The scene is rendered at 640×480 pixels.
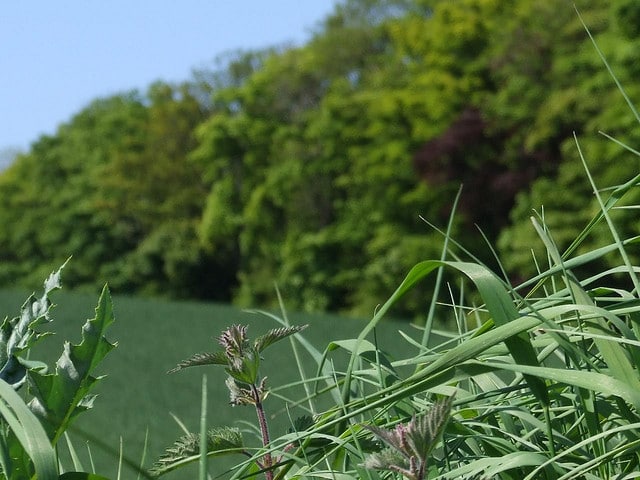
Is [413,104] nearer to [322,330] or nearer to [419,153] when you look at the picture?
[419,153]

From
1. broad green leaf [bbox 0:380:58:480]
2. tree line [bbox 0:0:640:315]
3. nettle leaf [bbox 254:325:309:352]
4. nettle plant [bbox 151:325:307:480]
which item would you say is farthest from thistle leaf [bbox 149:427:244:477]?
tree line [bbox 0:0:640:315]

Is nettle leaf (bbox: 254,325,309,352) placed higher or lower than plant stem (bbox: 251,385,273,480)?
higher

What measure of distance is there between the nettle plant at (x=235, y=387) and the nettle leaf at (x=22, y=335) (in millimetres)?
147

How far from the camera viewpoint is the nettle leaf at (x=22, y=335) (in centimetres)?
105

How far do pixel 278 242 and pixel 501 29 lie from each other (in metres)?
11.7

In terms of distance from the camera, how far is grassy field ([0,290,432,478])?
9.76m

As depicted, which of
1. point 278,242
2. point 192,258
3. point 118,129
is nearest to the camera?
point 278,242

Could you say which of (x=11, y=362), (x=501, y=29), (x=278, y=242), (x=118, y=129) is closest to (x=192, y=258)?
(x=278, y=242)

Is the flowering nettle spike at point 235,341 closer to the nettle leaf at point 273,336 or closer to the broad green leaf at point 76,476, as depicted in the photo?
the nettle leaf at point 273,336

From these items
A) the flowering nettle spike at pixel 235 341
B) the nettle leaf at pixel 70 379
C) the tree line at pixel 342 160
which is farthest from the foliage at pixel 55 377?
the tree line at pixel 342 160

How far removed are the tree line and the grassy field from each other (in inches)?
177

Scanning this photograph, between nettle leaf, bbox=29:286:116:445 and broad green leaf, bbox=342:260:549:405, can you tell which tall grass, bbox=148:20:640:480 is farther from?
nettle leaf, bbox=29:286:116:445

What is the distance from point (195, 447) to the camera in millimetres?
1084

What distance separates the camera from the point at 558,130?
78.0 feet
